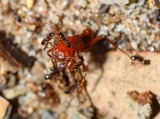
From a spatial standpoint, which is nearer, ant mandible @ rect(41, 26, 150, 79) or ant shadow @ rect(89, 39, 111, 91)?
ant mandible @ rect(41, 26, 150, 79)

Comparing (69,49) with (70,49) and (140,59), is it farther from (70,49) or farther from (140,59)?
(140,59)

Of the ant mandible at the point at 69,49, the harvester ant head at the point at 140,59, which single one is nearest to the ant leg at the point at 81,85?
the ant mandible at the point at 69,49

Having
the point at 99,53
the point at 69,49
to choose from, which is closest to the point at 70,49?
the point at 69,49

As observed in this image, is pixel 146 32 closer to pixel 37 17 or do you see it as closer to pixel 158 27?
pixel 158 27

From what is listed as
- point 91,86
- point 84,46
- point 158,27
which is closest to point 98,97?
point 91,86

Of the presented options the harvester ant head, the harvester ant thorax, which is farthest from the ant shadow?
the harvester ant head

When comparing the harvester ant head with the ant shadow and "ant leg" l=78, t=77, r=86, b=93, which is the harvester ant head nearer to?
the ant shadow

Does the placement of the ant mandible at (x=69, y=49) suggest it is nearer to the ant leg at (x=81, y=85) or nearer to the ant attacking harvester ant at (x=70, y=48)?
the ant attacking harvester ant at (x=70, y=48)
